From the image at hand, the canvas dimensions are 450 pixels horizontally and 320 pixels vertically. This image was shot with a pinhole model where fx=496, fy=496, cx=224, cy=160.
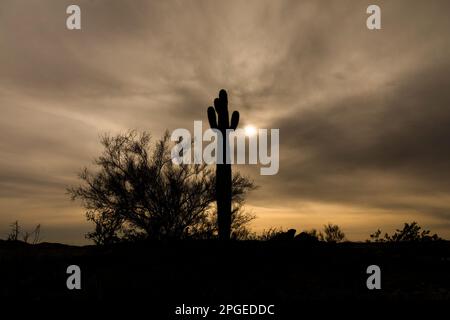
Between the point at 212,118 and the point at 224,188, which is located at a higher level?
the point at 212,118

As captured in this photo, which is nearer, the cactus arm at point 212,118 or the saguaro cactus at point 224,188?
the saguaro cactus at point 224,188

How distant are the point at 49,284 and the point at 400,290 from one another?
8194mm

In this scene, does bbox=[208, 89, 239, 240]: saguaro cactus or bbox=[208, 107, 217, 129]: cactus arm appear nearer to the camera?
bbox=[208, 89, 239, 240]: saguaro cactus

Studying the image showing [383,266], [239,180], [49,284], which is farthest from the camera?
[239,180]

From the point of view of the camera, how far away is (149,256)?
1409cm

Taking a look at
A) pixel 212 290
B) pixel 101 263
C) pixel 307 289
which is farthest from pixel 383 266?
pixel 101 263

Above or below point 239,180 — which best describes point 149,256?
below

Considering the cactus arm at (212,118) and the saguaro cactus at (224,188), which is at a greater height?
the cactus arm at (212,118)

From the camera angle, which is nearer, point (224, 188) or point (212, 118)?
point (224, 188)

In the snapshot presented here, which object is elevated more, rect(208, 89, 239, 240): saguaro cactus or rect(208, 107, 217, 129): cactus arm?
rect(208, 107, 217, 129): cactus arm
